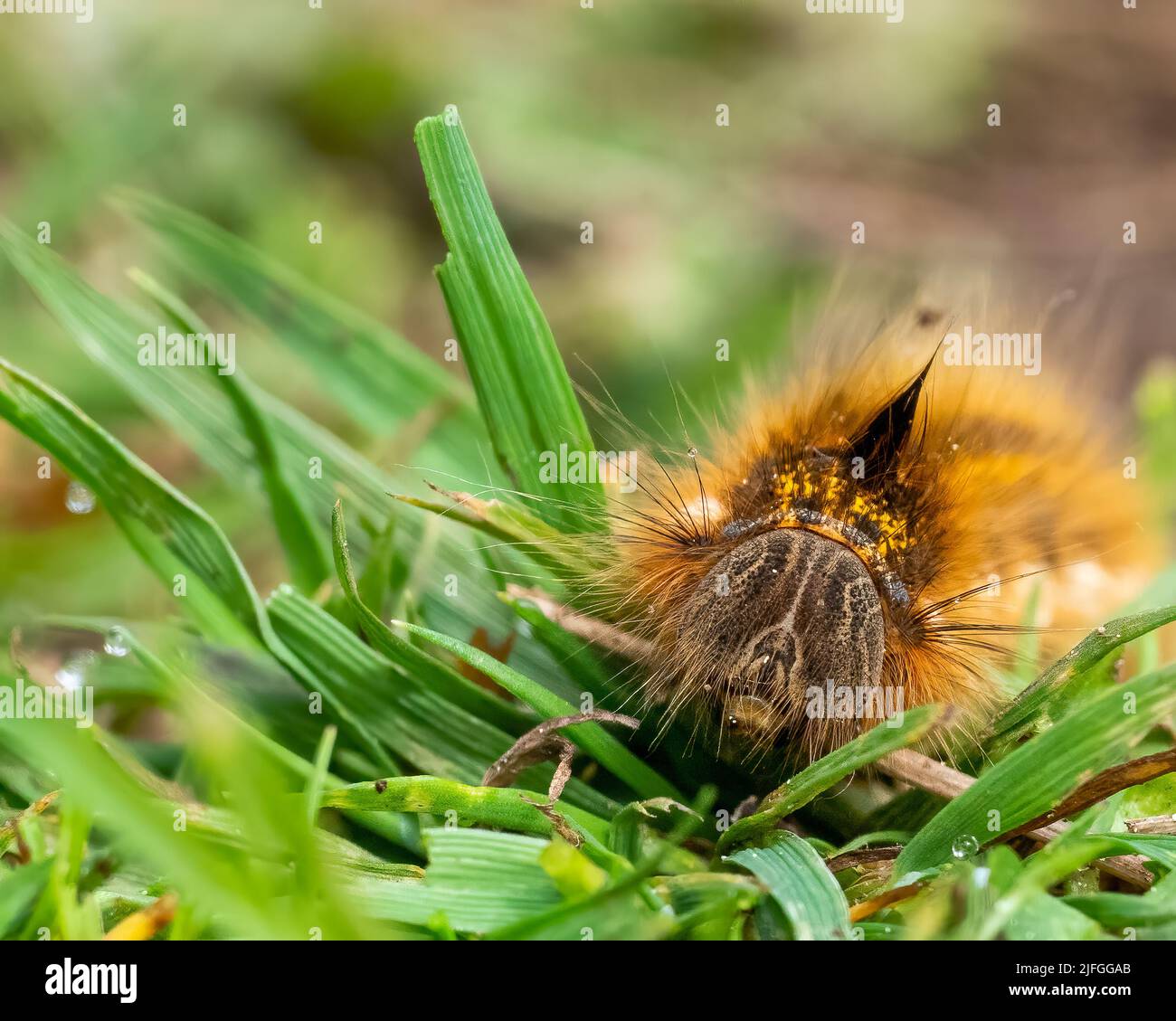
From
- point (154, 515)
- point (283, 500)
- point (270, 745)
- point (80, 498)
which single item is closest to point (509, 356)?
point (283, 500)

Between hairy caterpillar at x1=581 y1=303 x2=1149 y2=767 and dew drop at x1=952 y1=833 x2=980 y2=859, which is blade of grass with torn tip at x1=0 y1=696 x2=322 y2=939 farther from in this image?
dew drop at x1=952 y1=833 x2=980 y2=859

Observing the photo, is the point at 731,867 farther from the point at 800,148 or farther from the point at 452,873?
the point at 800,148

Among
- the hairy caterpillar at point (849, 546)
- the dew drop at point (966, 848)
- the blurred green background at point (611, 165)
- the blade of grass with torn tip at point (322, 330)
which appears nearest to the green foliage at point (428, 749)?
the dew drop at point (966, 848)

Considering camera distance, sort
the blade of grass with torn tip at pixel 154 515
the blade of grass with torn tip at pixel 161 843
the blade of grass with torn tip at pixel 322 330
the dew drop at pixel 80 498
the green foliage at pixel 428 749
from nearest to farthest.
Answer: the blade of grass with torn tip at pixel 161 843 < the green foliage at pixel 428 749 < the blade of grass with torn tip at pixel 154 515 < the dew drop at pixel 80 498 < the blade of grass with torn tip at pixel 322 330

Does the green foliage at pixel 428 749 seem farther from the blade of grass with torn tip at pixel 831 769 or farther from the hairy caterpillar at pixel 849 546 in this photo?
the hairy caterpillar at pixel 849 546
